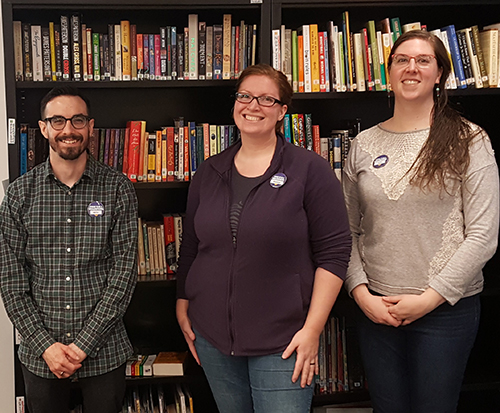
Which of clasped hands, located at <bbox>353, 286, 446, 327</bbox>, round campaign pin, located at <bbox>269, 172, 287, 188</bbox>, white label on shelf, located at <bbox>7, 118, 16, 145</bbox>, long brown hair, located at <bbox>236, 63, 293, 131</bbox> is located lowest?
clasped hands, located at <bbox>353, 286, 446, 327</bbox>

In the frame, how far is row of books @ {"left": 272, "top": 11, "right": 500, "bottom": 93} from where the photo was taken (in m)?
2.33

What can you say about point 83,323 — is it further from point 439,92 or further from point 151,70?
point 439,92

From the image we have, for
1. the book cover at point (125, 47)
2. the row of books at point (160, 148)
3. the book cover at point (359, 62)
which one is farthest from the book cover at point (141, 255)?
the book cover at point (359, 62)

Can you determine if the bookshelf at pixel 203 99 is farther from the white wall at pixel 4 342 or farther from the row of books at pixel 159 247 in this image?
the white wall at pixel 4 342

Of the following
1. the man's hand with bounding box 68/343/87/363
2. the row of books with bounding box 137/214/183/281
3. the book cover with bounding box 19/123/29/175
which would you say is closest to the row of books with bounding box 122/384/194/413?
the row of books with bounding box 137/214/183/281

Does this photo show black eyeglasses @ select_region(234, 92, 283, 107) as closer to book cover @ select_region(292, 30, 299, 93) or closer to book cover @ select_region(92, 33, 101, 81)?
book cover @ select_region(292, 30, 299, 93)

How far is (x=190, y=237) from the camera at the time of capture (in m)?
2.00

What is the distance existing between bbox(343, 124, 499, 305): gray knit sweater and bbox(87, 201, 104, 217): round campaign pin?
0.93 meters

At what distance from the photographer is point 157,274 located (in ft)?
8.04

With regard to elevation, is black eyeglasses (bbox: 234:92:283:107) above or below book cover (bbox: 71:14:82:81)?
below

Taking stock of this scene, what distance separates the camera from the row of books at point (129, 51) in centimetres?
228

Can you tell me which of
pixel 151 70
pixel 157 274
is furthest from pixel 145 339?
pixel 151 70

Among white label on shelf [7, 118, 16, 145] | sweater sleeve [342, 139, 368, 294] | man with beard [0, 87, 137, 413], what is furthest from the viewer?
white label on shelf [7, 118, 16, 145]

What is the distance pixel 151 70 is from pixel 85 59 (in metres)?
0.27
